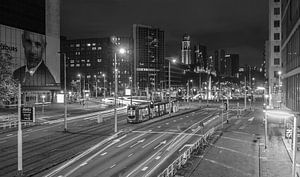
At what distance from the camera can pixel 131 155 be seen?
27516mm

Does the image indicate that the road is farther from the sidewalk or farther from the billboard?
the billboard

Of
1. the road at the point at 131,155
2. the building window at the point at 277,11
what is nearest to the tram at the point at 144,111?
the road at the point at 131,155

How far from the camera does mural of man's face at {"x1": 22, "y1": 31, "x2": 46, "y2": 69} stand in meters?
91.1

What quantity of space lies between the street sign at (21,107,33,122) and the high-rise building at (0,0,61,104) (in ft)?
208

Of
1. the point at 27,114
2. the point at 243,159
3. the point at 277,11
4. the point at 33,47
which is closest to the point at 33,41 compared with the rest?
the point at 33,47

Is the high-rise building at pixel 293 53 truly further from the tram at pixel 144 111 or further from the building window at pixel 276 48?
the building window at pixel 276 48

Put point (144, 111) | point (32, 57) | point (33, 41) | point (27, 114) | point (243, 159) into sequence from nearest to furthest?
1. point (27, 114)
2. point (243, 159)
3. point (144, 111)
4. point (32, 57)
5. point (33, 41)

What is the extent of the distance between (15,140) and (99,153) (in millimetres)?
13234

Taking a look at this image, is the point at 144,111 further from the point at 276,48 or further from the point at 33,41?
the point at 276,48

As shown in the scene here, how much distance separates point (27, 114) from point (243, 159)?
17543 mm

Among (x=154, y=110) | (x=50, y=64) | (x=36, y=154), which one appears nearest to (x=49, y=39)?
(x=50, y=64)

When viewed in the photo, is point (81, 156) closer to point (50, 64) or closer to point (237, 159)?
point (237, 159)

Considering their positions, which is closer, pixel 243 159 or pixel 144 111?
pixel 243 159

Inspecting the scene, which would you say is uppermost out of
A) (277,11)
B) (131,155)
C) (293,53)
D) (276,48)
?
(277,11)
